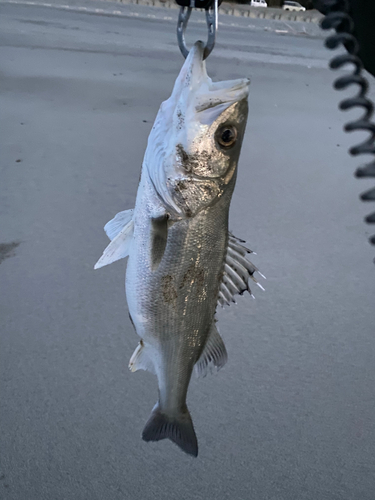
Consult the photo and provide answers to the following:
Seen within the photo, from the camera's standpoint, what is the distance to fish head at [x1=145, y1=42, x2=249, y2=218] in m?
0.74

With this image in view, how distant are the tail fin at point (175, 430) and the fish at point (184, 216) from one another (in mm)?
147

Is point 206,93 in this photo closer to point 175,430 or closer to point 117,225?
point 117,225

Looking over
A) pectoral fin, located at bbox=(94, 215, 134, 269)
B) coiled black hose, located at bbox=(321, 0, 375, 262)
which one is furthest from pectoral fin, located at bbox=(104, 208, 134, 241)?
coiled black hose, located at bbox=(321, 0, 375, 262)

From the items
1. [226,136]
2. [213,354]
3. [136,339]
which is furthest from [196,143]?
[136,339]

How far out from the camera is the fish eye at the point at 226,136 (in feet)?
2.48

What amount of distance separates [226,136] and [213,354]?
47 centimetres

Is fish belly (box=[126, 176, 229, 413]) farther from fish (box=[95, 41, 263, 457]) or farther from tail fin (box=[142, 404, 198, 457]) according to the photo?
tail fin (box=[142, 404, 198, 457])

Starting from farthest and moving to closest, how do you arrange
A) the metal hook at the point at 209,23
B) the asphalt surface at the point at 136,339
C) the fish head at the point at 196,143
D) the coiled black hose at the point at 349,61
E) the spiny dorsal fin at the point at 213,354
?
the asphalt surface at the point at 136,339 < the spiny dorsal fin at the point at 213,354 < the fish head at the point at 196,143 < the metal hook at the point at 209,23 < the coiled black hose at the point at 349,61

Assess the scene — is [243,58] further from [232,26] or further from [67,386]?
[67,386]

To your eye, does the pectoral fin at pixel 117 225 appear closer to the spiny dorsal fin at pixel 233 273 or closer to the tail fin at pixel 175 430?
the spiny dorsal fin at pixel 233 273

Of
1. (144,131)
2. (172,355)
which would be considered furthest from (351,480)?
(144,131)

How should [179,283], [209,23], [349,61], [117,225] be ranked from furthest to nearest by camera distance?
[117,225], [179,283], [209,23], [349,61]

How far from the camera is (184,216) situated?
0.77 m

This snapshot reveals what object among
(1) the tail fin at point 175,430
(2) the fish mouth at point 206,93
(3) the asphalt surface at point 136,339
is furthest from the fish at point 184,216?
(3) the asphalt surface at point 136,339
